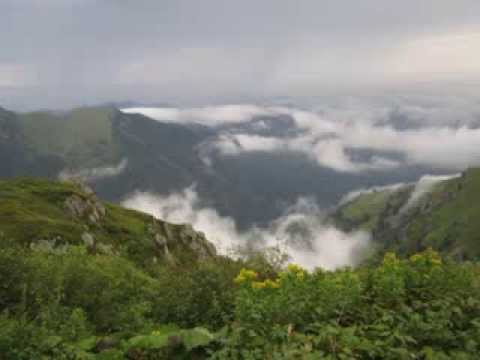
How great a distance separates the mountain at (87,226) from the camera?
71.2m

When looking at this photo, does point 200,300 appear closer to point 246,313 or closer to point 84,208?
point 246,313

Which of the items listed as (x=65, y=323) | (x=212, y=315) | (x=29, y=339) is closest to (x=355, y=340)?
(x=212, y=315)

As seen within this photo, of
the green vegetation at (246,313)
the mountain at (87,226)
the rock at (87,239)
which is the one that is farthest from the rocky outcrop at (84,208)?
the green vegetation at (246,313)

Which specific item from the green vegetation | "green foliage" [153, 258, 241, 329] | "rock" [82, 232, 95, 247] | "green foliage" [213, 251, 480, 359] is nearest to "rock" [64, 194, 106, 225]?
"rock" [82, 232, 95, 247]

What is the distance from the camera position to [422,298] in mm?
11383

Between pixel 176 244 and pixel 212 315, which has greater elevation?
pixel 176 244

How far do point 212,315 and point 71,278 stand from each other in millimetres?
6047

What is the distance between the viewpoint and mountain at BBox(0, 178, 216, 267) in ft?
234

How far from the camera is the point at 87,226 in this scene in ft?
299

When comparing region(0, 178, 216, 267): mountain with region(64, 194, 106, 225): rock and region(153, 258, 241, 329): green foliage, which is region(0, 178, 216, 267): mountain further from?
region(153, 258, 241, 329): green foliage

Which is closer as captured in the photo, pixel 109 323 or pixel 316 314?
pixel 316 314

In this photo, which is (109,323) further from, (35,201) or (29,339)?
(35,201)

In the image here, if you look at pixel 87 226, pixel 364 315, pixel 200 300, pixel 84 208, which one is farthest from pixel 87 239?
pixel 364 315

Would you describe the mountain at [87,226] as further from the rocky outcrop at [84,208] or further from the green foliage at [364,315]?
the green foliage at [364,315]
